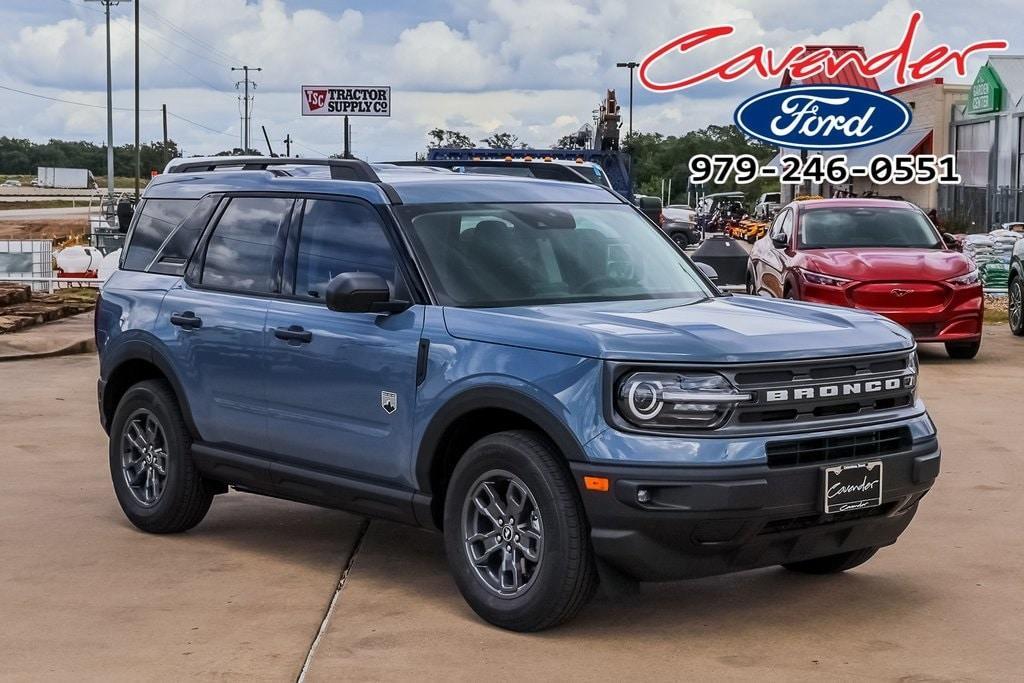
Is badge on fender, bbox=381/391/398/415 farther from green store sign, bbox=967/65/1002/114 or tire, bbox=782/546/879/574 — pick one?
green store sign, bbox=967/65/1002/114

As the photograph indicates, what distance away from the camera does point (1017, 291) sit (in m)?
18.9

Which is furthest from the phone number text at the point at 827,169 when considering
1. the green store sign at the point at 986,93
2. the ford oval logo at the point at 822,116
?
the green store sign at the point at 986,93

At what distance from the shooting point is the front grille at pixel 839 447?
5.86 metres

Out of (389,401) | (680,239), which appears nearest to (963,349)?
(680,239)

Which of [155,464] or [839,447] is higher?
[839,447]

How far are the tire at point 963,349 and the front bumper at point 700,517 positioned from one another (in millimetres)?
11069

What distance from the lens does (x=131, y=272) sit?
28.2 feet

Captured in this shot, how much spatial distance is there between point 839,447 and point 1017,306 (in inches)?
544

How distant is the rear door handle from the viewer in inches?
307

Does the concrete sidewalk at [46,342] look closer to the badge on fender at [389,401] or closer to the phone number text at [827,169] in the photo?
the badge on fender at [389,401]

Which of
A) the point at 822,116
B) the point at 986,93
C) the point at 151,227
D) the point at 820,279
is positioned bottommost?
the point at 820,279

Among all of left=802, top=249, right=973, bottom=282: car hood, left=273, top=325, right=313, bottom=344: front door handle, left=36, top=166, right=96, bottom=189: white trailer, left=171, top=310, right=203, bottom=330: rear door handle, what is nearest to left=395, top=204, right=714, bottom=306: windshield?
left=273, top=325, right=313, bottom=344: front door handle

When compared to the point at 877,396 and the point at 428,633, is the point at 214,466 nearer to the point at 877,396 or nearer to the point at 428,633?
the point at 428,633

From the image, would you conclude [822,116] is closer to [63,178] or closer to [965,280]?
[965,280]
